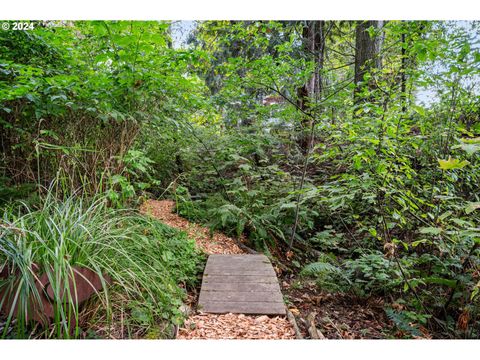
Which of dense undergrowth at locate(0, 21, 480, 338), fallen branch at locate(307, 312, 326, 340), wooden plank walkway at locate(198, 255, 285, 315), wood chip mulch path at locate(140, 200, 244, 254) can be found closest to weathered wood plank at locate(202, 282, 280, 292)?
wooden plank walkway at locate(198, 255, 285, 315)

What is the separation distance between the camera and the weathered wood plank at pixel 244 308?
216cm

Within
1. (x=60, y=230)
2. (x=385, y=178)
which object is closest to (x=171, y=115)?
(x=60, y=230)

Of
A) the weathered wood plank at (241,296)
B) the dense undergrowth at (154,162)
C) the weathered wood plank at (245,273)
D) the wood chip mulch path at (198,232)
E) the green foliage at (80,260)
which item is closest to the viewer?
the green foliage at (80,260)

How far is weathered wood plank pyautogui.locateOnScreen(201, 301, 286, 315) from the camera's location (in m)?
2.16

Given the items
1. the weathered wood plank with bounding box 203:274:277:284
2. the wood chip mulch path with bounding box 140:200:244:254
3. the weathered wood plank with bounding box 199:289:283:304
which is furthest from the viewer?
the wood chip mulch path with bounding box 140:200:244:254

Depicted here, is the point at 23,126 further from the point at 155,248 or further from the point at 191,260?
the point at 191,260

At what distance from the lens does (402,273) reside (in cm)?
255

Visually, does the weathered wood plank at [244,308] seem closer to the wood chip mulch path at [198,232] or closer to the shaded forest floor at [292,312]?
the shaded forest floor at [292,312]

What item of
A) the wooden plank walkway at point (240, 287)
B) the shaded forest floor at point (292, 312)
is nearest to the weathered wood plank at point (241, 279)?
the wooden plank walkway at point (240, 287)

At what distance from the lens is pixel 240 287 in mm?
2533

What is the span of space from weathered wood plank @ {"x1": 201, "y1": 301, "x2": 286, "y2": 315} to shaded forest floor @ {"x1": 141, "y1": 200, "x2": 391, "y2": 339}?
0.04 m

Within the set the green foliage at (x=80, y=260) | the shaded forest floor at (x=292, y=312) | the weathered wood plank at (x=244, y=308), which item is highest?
the green foliage at (x=80, y=260)

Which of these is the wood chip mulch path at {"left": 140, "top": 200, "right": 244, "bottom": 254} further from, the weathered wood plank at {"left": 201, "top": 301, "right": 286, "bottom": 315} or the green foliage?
the green foliage

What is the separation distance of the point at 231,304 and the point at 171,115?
2.20 meters
